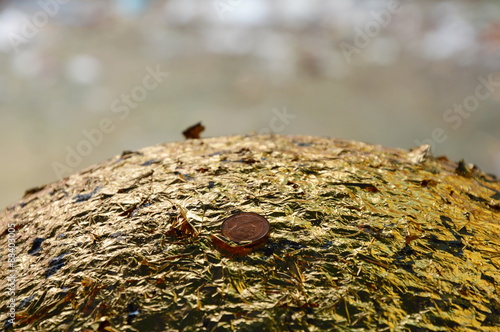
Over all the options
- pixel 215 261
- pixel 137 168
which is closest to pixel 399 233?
pixel 215 261

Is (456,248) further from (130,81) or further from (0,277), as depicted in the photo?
(130,81)

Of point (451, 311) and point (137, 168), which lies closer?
point (451, 311)

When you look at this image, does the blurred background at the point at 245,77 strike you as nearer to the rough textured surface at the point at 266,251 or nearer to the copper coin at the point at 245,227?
the rough textured surface at the point at 266,251

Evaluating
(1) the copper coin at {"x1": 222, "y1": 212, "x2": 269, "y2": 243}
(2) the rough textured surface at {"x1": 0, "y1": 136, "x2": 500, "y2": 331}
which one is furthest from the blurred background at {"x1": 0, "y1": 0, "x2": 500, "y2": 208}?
(1) the copper coin at {"x1": 222, "y1": 212, "x2": 269, "y2": 243}

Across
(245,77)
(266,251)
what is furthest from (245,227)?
(245,77)

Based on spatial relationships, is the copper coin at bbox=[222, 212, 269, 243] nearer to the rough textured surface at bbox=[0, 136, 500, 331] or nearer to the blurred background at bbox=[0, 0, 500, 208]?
the rough textured surface at bbox=[0, 136, 500, 331]

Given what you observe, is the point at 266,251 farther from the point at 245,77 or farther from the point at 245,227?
the point at 245,77
